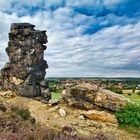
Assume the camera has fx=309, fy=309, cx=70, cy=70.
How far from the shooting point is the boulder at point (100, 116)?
16203mm

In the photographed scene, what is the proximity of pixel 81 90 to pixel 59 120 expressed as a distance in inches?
102

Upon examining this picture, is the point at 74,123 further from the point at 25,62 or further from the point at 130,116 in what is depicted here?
the point at 25,62

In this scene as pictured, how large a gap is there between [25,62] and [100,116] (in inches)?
427

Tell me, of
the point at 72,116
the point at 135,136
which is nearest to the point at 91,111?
the point at 72,116

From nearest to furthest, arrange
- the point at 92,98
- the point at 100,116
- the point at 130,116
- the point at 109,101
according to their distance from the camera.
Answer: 1. the point at 130,116
2. the point at 100,116
3. the point at 109,101
4. the point at 92,98

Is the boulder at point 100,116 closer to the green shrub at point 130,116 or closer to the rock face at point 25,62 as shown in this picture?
the green shrub at point 130,116

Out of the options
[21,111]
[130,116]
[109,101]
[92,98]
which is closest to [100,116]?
[109,101]

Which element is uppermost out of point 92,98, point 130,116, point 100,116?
point 92,98

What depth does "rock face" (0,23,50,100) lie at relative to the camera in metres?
25.3

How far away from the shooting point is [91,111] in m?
16.9

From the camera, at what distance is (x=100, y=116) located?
16.5 meters

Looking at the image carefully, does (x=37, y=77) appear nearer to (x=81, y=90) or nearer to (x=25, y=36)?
(x=25, y=36)

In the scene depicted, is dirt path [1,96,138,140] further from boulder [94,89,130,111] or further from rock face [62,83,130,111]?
boulder [94,89,130,111]

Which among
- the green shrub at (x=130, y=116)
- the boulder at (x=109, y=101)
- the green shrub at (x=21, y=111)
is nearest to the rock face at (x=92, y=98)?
the boulder at (x=109, y=101)
